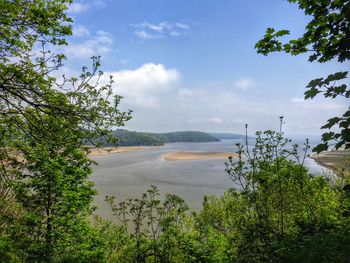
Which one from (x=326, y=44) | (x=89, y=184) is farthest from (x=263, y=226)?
(x=89, y=184)

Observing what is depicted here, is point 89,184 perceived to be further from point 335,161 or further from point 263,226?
point 335,161

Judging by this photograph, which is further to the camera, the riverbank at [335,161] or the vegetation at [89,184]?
the riverbank at [335,161]

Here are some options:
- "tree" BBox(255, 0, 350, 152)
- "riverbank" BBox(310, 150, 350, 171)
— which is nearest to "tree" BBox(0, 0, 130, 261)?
"tree" BBox(255, 0, 350, 152)

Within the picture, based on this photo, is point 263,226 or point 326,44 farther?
point 263,226

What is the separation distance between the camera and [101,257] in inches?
379

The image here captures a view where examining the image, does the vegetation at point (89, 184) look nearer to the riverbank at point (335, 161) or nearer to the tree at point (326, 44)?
the tree at point (326, 44)

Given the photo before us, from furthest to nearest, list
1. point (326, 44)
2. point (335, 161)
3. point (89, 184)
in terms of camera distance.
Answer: point (335, 161) → point (89, 184) → point (326, 44)

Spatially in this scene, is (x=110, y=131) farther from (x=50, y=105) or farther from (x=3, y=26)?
(x=3, y=26)

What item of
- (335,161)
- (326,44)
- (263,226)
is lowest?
(335,161)

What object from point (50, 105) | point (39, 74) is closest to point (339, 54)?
point (50, 105)

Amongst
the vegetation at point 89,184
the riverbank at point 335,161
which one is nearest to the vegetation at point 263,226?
the vegetation at point 89,184

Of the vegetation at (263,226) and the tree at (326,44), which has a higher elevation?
the tree at (326,44)

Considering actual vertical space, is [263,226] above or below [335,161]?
above

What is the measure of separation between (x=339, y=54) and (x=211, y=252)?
454 cm
